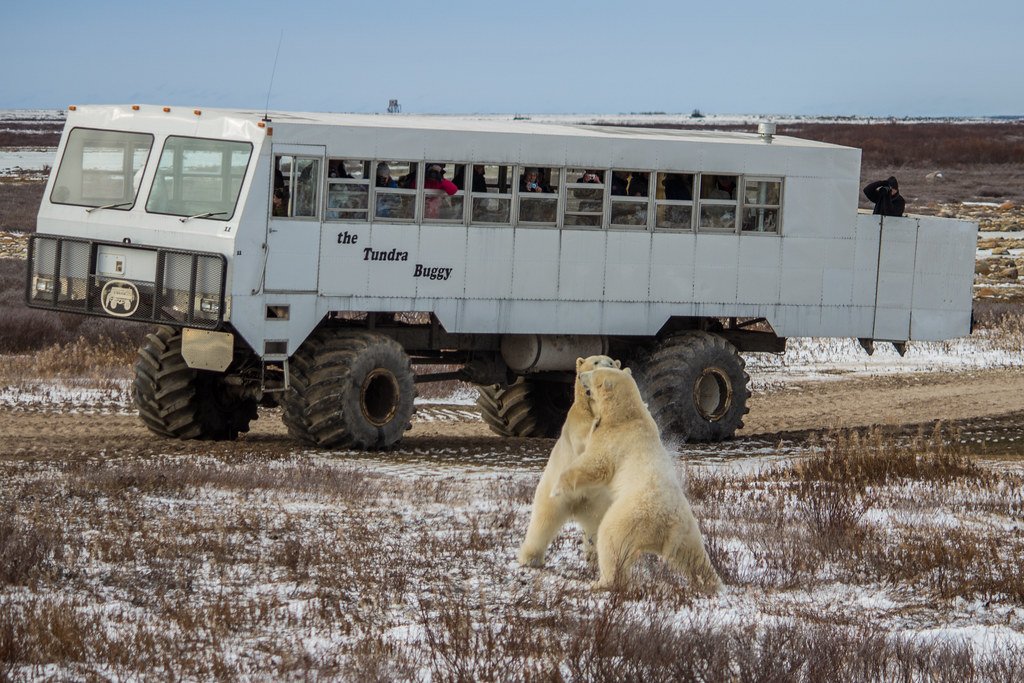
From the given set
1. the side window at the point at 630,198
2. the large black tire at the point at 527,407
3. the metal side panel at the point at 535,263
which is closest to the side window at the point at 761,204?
the side window at the point at 630,198

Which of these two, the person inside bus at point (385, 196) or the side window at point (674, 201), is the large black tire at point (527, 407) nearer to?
the side window at point (674, 201)

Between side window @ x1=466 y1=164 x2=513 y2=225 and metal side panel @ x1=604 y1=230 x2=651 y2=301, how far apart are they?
1.16 meters

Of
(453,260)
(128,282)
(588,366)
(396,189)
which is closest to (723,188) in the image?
(453,260)

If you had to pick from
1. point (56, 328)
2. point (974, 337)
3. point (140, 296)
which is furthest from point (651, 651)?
point (974, 337)

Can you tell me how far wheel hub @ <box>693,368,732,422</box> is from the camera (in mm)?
16812

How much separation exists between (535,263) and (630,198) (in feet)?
4.21

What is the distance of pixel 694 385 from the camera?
16.6 m

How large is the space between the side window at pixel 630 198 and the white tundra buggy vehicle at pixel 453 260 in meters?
0.03

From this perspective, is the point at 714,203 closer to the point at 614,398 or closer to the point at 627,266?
the point at 627,266

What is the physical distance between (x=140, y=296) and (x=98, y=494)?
3.75 m

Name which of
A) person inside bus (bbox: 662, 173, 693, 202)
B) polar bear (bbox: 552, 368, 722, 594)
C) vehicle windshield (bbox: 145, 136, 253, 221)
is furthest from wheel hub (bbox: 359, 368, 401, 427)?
polar bear (bbox: 552, 368, 722, 594)

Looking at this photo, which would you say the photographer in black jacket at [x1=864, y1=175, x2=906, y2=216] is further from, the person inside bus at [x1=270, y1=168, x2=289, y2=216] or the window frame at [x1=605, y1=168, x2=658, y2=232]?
the person inside bus at [x1=270, y1=168, x2=289, y2=216]

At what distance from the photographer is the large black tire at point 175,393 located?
1493cm

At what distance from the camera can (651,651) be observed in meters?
6.43
